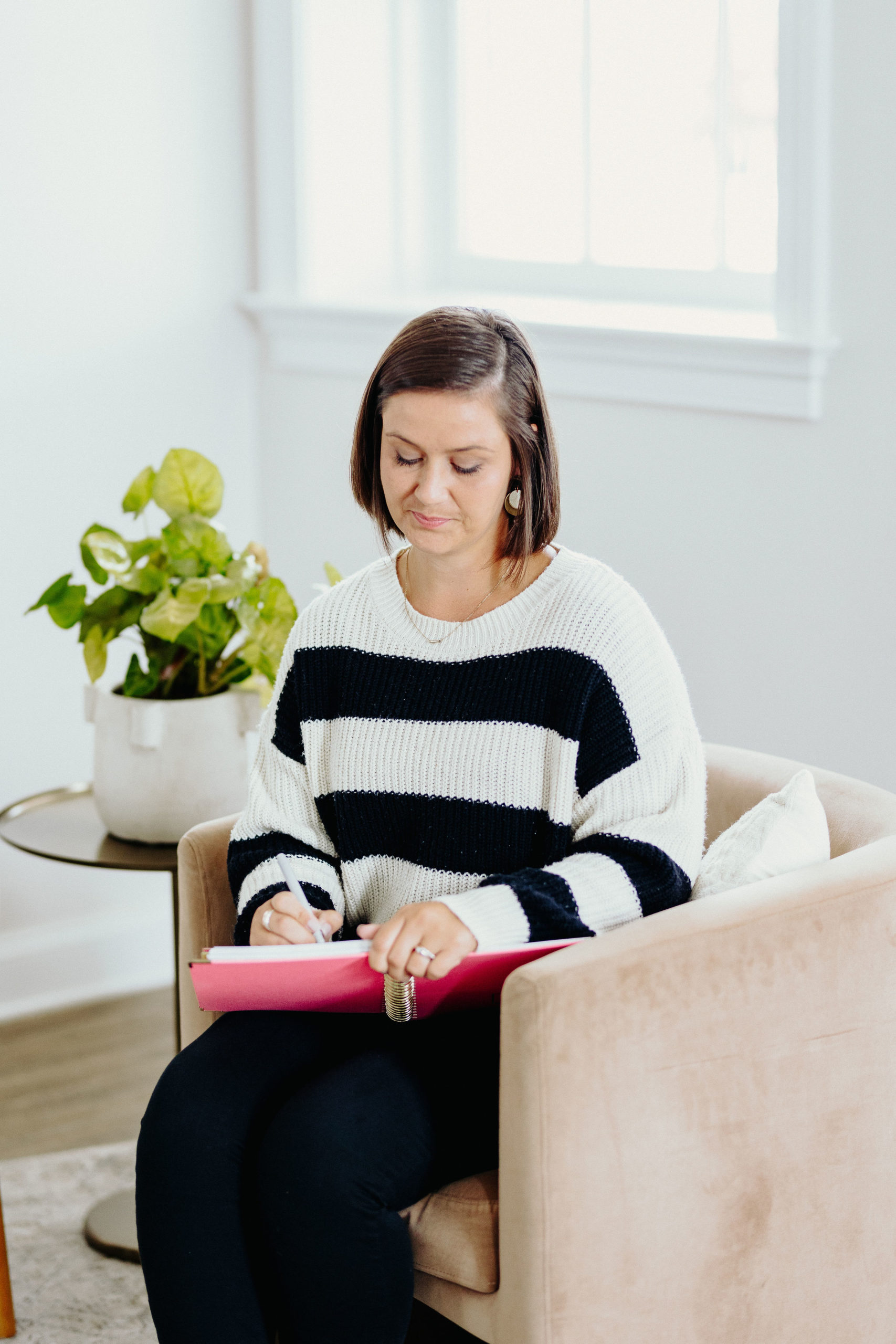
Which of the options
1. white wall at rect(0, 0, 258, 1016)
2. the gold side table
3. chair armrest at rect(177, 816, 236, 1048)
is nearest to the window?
white wall at rect(0, 0, 258, 1016)

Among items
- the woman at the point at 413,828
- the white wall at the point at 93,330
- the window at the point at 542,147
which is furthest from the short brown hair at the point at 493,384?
the white wall at the point at 93,330

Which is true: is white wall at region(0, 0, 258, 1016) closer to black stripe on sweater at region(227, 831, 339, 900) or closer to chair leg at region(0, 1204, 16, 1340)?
chair leg at region(0, 1204, 16, 1340)

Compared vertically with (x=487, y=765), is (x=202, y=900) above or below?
below

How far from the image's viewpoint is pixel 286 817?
1.55 meters

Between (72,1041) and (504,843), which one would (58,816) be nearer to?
(72,1041)

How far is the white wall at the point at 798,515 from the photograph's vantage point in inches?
75.3

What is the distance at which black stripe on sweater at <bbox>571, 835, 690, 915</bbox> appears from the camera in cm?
138

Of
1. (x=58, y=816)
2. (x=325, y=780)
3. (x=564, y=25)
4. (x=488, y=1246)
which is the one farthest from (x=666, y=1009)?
(x=564, y=25)

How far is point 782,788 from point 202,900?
0.60 metres

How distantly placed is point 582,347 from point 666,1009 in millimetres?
1261

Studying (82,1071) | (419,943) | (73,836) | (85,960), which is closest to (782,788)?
(419,943)

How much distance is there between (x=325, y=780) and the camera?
1.56 metres

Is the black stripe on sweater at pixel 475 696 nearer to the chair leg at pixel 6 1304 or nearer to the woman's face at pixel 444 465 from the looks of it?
the woman's face at pixel 444 465

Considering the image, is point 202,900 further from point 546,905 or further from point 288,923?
point 546,905
